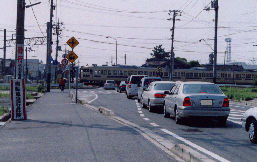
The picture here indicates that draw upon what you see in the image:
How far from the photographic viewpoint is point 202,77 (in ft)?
214

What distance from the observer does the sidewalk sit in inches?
254

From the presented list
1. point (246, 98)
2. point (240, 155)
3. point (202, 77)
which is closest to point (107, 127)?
point (240, 155)

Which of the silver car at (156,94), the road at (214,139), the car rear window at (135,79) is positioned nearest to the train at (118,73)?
the car rear window at (135,79)

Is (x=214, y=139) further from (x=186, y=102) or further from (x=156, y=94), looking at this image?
(x=156, y=94)

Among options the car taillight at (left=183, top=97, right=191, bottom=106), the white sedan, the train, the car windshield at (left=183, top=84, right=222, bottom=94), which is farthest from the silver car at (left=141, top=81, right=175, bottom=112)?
the train

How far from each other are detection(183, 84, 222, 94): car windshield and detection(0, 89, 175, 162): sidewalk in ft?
9.09

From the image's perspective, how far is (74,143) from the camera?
7.74 meters

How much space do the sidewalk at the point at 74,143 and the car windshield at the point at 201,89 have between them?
109 inches

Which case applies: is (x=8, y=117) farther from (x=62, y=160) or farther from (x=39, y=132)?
(x=62, y=160)

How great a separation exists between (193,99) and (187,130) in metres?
1.17

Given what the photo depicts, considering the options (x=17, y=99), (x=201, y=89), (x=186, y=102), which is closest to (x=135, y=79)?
(x=201, y=89)

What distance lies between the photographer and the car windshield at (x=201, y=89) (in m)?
11.6

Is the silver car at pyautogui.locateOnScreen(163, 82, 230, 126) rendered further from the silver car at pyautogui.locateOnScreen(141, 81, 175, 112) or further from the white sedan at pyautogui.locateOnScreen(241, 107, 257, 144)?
the silver car at pyautogui.locateOnScreen(141, 81, 175, 112)

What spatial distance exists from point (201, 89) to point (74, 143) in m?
5.51
